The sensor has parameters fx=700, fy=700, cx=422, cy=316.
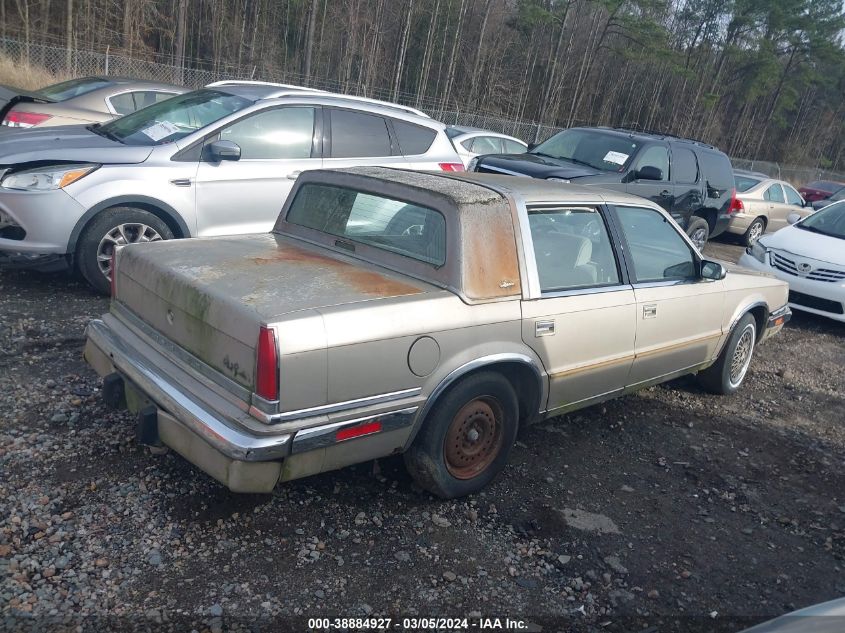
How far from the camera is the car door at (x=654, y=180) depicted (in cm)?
923

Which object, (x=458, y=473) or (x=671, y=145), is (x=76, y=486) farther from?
(x=671, y=145)

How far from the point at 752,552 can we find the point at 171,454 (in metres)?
3.11

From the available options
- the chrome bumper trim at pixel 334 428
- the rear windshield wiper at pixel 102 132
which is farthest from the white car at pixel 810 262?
the rear windshield wiper at pixel 102 132

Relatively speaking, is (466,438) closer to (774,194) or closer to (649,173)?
(649,173)

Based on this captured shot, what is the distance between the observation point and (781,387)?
20.7 feet

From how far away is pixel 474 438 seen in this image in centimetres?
365

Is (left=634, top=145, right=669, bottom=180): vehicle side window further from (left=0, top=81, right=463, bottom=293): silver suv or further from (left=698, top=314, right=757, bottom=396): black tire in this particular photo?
(left=698, top=314, right=757, bottom=396): black tire

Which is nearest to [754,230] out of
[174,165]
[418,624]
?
[174,165]

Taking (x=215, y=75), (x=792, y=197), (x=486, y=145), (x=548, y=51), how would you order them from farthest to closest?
(x=548, y=51) < (x=215, y=75) < (x=792, y=197) < (x=486, y=145)

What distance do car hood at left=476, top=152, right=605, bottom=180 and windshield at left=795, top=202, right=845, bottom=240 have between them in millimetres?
2959

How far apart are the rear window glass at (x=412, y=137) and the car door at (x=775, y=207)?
10404 millimetres

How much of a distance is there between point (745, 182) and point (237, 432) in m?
15.1

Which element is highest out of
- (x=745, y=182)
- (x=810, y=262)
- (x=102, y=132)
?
(x=745, y=182)

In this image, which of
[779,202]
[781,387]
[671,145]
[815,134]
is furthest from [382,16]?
[815,134]
